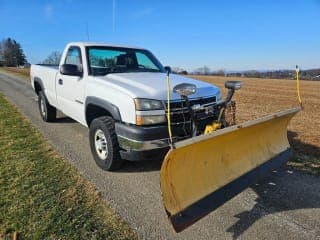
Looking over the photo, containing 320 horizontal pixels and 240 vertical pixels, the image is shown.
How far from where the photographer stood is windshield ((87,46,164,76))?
547 centimetres

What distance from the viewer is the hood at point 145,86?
167 inches

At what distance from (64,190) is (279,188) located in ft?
9.31

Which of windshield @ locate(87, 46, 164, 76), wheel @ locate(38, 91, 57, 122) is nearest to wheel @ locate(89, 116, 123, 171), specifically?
windshield @ locate(87, 46, 164, 76)

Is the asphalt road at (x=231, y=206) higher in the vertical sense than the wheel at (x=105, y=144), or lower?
lower

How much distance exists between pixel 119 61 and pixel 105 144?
1.83m

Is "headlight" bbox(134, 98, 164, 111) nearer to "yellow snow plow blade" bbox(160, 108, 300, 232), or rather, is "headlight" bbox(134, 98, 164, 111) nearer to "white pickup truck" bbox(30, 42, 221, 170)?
"white pickup truck" bbox(30, 42, 221, 170)

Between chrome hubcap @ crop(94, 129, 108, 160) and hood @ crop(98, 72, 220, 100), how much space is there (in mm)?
797

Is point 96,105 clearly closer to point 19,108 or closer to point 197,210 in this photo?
point 197,210

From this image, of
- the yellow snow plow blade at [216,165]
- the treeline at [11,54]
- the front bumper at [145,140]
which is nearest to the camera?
the yellow snow plow blade at [216,165]

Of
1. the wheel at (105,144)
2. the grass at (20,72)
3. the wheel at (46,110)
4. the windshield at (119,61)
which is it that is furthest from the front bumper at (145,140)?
the grass at (20,72)

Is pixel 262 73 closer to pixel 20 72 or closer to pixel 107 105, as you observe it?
pixel 20 72

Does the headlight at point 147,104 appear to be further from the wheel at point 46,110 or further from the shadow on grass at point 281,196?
the wheel at point 46,110

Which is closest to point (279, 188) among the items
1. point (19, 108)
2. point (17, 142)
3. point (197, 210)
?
point (197, 210)

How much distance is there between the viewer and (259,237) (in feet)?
10.3
